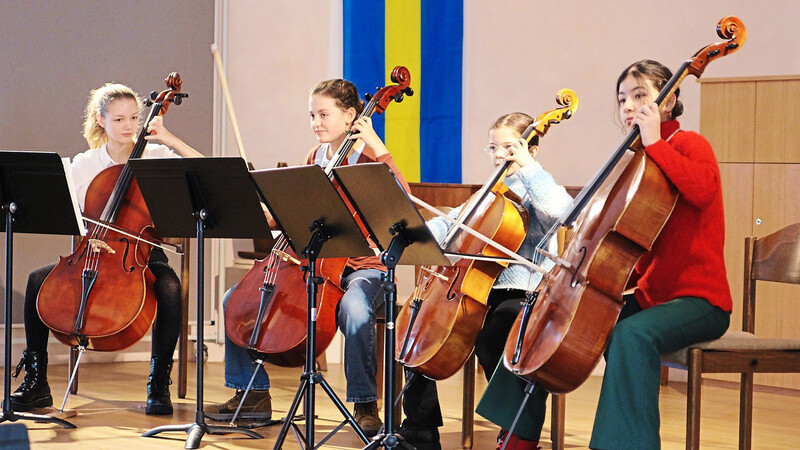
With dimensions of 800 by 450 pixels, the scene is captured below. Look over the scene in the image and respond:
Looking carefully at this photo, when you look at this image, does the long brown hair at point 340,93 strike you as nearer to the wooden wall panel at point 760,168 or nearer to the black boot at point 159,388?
the black boot at point 159,388

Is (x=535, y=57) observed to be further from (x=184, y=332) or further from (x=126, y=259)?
(x=126, y=259)

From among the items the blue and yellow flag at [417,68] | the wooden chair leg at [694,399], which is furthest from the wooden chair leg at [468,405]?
the blue and yellow flag at [417,68]

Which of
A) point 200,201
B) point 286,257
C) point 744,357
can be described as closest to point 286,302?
point 286,257

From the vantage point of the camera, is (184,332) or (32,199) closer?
(32,199)

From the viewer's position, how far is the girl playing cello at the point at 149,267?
3.38 meters

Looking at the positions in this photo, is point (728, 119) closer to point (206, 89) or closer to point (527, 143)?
point (527, 143)

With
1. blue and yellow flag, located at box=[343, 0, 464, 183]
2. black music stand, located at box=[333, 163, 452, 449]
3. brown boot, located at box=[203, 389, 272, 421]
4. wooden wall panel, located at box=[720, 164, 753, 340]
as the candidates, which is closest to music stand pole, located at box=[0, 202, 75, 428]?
brown boot, located at box=[203, 389, 272, 421]

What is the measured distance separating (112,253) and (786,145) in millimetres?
2781

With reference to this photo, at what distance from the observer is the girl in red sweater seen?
87.0 inches

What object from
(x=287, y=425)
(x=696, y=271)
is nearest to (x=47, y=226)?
(x=287, y=425)

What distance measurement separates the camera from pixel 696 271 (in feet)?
7.72

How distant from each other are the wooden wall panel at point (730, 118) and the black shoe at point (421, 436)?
2.08m

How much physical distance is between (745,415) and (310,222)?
1.28 m

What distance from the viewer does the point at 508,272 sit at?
287 cm
